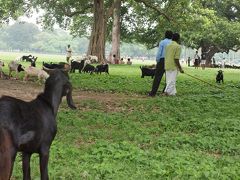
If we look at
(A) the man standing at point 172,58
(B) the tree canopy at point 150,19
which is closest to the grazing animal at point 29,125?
(A) the man standing at point 172,58

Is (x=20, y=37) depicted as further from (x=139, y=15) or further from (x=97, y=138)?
(x=97, y=138)

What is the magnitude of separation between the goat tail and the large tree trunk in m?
30.4

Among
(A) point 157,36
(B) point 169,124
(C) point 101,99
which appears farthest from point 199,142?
(A) point 157,36

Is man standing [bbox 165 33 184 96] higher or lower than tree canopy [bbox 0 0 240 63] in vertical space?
lower

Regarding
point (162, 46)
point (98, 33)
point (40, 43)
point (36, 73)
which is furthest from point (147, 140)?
point (40, 43)

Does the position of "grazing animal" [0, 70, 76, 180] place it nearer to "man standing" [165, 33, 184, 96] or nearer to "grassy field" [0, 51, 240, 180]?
"grassy field" [0, 51, 240, 180]

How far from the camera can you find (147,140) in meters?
8.13

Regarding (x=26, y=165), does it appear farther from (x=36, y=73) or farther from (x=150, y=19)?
(x=150, y=19)

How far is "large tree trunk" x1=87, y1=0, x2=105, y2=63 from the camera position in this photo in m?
34.4

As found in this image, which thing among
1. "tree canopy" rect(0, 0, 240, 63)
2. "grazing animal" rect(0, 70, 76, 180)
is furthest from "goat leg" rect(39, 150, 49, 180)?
"tree canopy" rect(0, 0, 240, 63)

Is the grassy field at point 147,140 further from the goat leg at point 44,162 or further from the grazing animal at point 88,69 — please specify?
the grazing animal at point 88,69

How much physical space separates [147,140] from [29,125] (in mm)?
3749

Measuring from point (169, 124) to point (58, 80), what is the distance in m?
4.80

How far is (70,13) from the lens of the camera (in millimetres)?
44000
